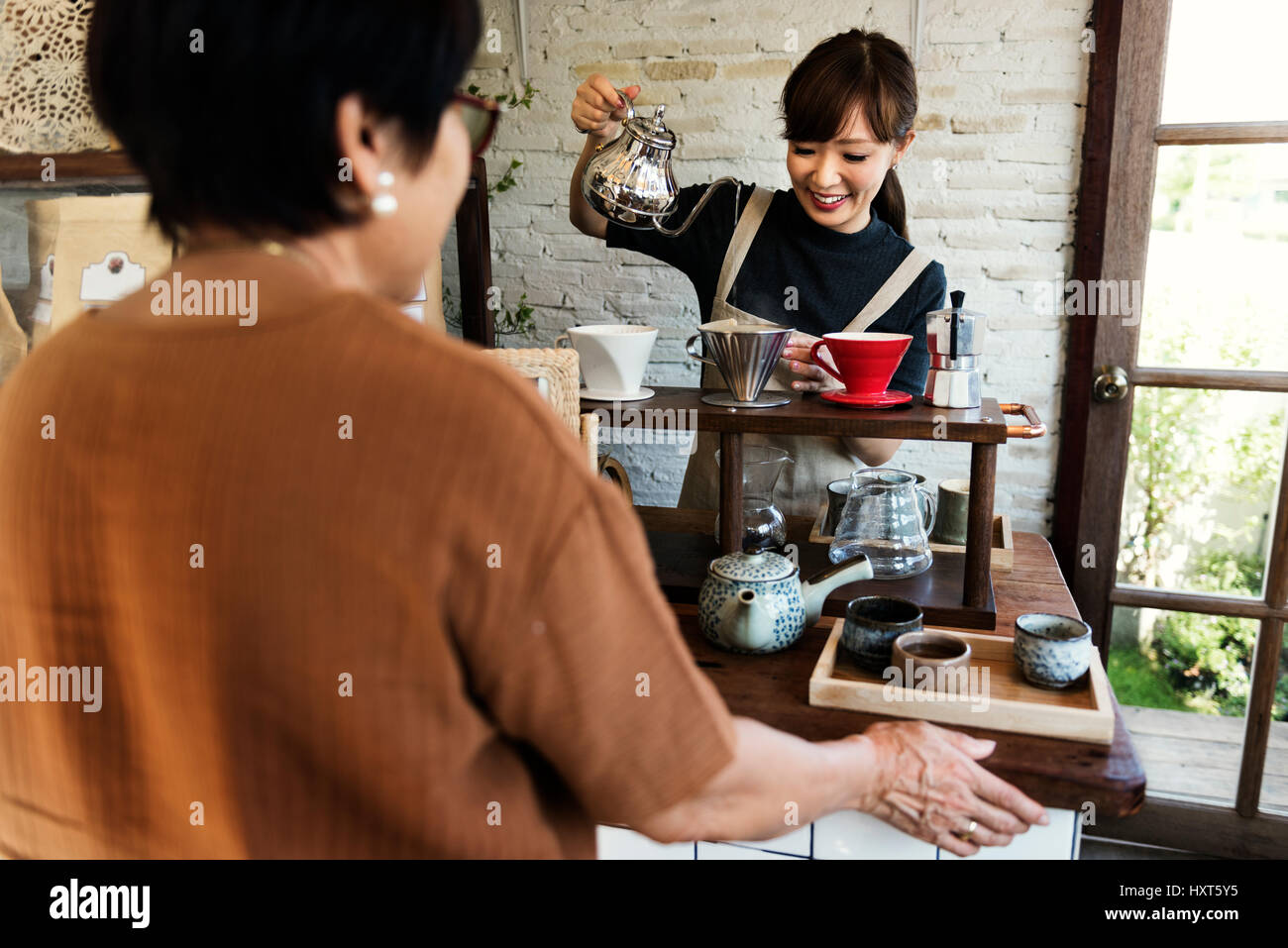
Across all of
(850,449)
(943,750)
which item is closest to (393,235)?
(943,750)

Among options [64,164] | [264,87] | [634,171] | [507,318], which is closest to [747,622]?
[634,171]

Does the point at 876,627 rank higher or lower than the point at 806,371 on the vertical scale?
lower

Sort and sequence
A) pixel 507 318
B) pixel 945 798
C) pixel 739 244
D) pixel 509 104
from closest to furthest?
1. pixel 945 798
2. pixel 739 244
3. pixel 509 104
4. pixel 507 318

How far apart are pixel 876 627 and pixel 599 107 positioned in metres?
1.18

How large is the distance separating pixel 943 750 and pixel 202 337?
93 cm

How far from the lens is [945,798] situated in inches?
44.1

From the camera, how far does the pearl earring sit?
66 cm

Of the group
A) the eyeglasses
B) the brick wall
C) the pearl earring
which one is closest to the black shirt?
the brick wall

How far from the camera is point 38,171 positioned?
1.88m

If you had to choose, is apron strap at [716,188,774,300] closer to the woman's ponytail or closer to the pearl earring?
the woman's ponytail

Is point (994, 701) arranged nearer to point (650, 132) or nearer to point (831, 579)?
point (831, 579)

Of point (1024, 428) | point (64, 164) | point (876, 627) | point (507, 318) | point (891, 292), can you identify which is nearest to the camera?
point (876, 627)

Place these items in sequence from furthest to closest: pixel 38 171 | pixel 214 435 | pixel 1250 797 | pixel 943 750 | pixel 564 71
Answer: pixel 564 71 → pixel 1250 797 → pixel 38 171 → pixel 943 750 → pixel 214 435

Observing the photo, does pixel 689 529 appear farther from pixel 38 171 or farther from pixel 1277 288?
pixel 1277 288
